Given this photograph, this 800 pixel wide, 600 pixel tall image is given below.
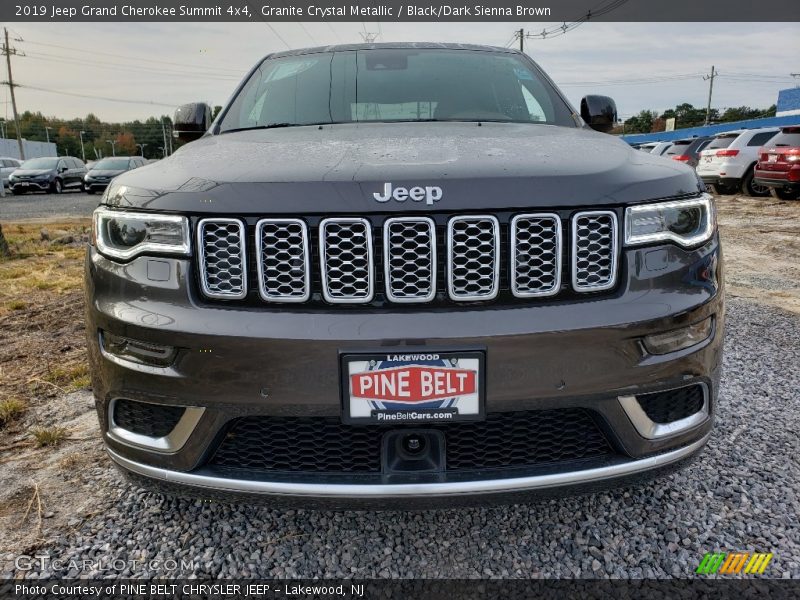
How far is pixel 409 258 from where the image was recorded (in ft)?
5.25

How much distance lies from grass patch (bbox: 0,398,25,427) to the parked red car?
13.6 m

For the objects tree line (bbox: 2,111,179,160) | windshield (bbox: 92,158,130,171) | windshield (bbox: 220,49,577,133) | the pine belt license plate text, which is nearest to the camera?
the pine belt license plate text

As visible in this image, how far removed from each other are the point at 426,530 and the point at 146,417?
0.97m

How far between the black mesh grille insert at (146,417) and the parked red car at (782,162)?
13.6m

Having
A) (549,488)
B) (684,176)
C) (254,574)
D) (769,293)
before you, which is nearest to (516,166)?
(684,176)

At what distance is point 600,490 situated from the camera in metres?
1.66

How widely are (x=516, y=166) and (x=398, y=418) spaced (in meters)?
0.76

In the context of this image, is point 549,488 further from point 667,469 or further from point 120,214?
point 120,214

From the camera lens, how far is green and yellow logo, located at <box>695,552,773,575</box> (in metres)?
1.81

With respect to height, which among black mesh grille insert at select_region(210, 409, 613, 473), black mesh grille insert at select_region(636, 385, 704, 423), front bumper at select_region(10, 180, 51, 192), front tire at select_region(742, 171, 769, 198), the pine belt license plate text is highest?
the pine belt license plate text

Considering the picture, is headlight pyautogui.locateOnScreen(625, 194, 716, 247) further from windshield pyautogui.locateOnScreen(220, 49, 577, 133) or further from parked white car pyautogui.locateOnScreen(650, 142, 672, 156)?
parked white car pyautogui.locateOnScreen(650, 142, 672, 156)

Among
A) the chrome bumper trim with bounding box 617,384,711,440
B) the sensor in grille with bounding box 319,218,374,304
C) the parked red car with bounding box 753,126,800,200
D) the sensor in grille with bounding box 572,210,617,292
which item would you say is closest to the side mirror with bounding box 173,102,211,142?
the sensor in grille with bounding box 319,218,374,304

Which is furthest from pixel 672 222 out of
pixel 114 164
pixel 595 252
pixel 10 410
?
pixel 114 164

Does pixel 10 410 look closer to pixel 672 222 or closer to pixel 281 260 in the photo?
pixel 281 260
